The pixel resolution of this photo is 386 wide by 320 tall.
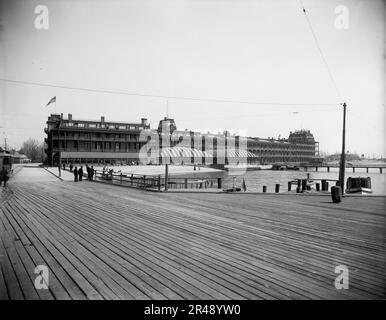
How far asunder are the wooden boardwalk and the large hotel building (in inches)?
1807

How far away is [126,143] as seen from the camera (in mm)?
83625

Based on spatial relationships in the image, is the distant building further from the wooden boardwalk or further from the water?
the wooden boardwalk

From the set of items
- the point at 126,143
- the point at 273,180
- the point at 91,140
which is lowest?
the point at 273,180

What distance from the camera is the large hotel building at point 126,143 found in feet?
237

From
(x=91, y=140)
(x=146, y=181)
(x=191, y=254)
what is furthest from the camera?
(x=91, y=140)

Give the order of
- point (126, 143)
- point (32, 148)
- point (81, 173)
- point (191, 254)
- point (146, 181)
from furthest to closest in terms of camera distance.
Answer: point (32, 148)
point (126, 143)
point (146, 181)
point (81, 173)
point (191, 254)

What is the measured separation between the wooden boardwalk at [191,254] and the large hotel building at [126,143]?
45892mm

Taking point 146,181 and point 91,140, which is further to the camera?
point 91,140

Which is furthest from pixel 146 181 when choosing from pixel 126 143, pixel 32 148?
pixel 32 148

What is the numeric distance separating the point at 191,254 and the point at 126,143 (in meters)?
81.7

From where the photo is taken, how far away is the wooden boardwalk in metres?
3.70

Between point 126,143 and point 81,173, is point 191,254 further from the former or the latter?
point 126,143
